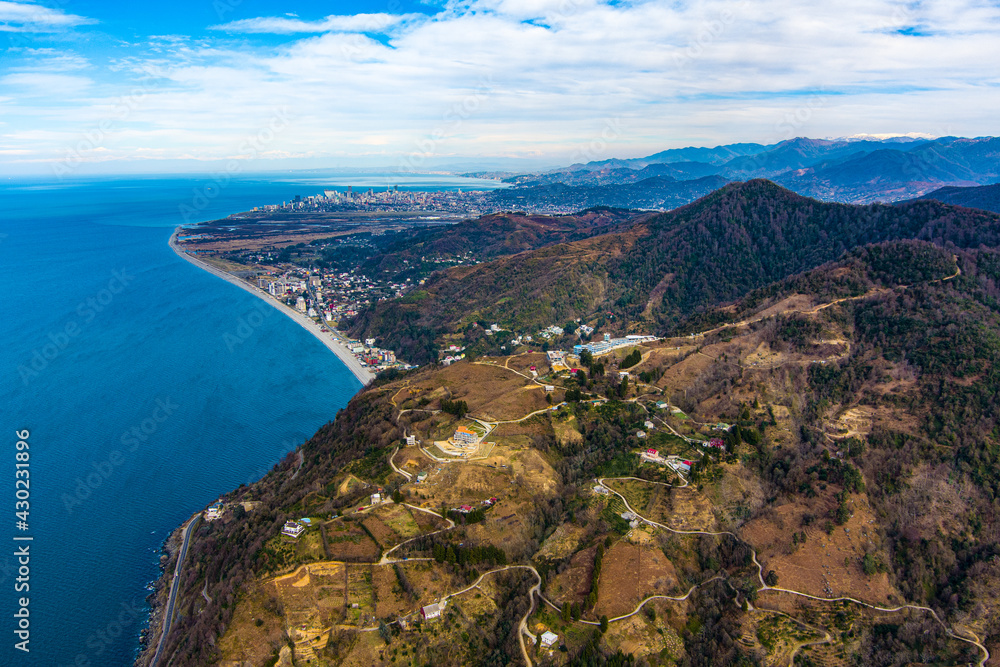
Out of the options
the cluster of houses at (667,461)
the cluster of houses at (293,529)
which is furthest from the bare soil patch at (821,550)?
the cluster of houses at (293,529)

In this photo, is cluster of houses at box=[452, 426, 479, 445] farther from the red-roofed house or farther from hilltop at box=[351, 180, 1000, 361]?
hilltop at box=[351, 180, 1000, 361]

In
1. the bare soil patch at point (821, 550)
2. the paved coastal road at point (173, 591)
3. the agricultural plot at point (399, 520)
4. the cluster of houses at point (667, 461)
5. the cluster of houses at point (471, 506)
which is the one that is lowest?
the paved coastal road at point (173, 591)

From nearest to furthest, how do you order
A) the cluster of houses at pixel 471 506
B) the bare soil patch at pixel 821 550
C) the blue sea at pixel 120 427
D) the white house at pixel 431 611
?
1. the white house at pixel 431 611
2. the bare soil patch at pixel 821 550
3. the cluster of houses at pixel 471 506
4. the blue sea at pixel 120 427

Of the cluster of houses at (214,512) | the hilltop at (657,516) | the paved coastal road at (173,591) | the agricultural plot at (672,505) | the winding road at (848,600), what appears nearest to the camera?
the hilltop at (657,516)

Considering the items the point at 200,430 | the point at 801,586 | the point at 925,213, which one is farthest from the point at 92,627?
the point at 925,213

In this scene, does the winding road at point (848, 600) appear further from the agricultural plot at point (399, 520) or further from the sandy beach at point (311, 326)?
the sandy beach at point (311, 326)
